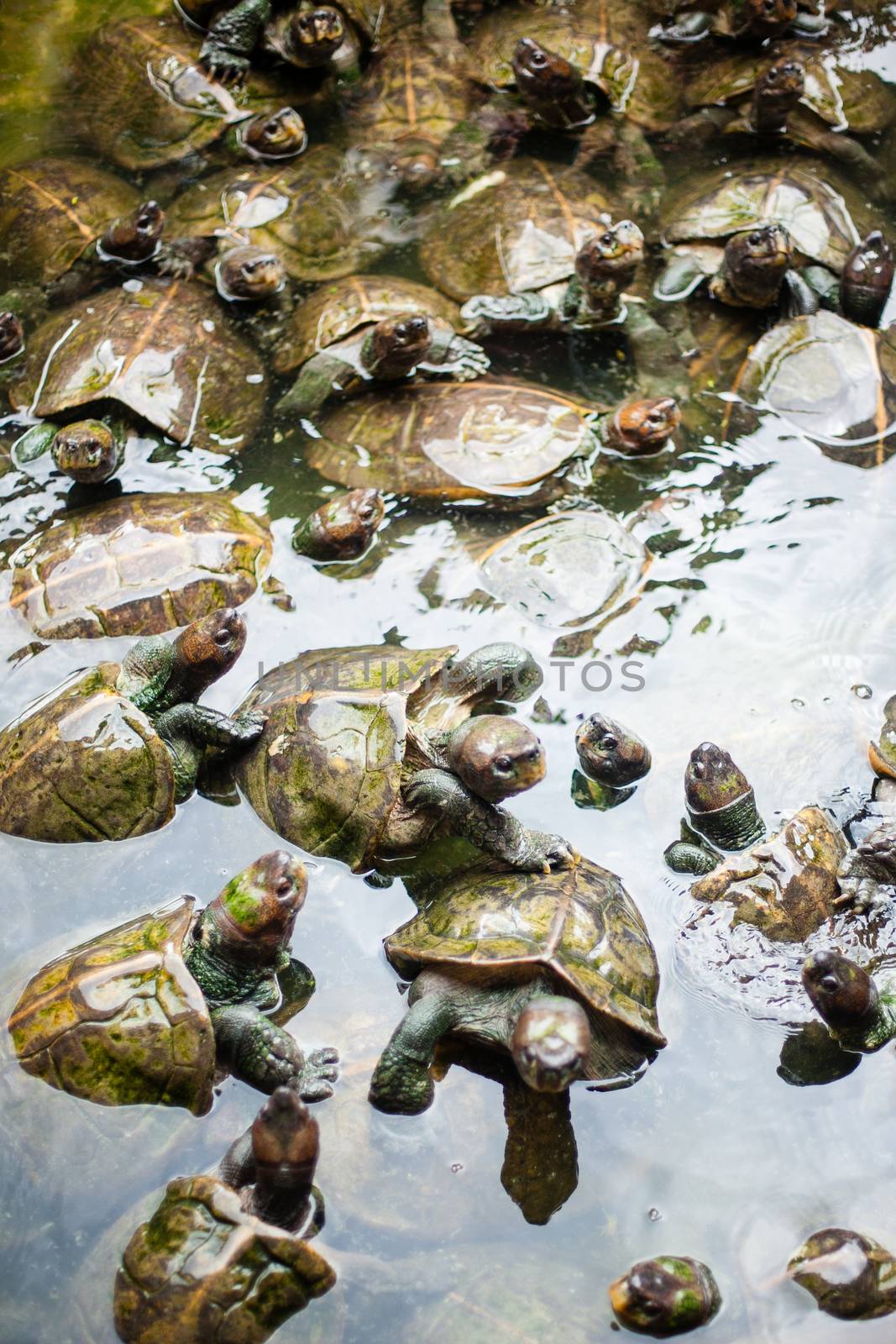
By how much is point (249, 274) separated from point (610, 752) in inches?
149

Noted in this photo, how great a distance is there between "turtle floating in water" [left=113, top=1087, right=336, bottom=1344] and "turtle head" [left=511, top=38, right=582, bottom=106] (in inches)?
258

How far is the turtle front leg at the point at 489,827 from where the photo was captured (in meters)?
4.06

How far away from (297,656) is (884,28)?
634cm

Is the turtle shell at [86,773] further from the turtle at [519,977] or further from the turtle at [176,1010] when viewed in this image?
the turtle at [519,977]

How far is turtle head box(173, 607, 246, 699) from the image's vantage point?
4.49 meters

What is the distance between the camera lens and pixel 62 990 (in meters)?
3.63

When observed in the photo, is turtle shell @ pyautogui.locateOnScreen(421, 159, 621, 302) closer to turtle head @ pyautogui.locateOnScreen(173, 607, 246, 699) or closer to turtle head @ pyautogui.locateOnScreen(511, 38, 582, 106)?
turtle head @ pyautogui.locateOnScreen(511, 38, 582, 106)

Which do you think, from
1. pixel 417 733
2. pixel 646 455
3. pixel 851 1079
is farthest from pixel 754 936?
pixel 646 455

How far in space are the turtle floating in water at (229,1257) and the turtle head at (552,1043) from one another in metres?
0.70

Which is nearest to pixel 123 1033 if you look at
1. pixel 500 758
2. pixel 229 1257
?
pixel 229 1257

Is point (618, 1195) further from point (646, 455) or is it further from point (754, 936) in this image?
point (646, 455)

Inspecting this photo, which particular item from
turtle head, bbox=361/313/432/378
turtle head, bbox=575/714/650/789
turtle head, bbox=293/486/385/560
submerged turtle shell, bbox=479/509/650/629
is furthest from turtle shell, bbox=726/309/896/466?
turtle head, bbox=575/714/650/789

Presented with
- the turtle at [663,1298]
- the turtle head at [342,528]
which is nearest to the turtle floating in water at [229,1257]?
the turtle at [663,1298]

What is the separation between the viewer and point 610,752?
4.43 m
